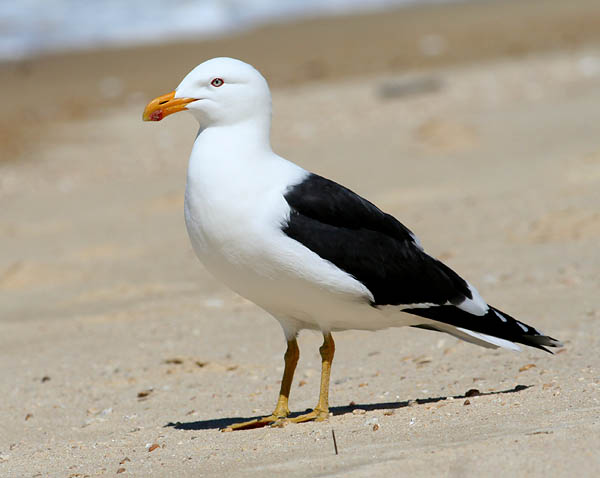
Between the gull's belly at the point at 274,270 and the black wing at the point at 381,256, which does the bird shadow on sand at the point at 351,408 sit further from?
the gull's belly at the point at 274,270

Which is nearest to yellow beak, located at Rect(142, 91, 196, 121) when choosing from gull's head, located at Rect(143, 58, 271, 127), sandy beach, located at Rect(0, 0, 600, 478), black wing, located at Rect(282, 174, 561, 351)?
gull's head, located at Rect(143, 58, 271, 127)

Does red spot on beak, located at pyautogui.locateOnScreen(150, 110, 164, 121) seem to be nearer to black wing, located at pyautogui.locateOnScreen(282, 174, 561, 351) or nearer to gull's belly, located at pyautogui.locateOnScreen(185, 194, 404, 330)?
gull's belly, located at pyautogui.locateOnScreen(185, 194, 404, 330)

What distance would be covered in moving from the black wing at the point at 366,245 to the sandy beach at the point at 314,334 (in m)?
0.55

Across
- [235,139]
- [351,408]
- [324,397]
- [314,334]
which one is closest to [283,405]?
[324,397]

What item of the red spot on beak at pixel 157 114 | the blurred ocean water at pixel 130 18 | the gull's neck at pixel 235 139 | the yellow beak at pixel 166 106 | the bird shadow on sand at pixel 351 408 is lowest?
the bird shadow on sand at pixel 351 408

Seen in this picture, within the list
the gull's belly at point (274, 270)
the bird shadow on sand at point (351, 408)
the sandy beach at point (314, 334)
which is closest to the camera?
the sandy beach at point (314, 334)

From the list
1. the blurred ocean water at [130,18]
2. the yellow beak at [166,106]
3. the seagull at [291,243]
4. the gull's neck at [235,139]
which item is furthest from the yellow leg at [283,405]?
the blurred ocean water at [130,18]

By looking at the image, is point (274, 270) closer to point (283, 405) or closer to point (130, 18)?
point (283, 405)

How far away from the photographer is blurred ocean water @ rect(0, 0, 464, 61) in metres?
27.9

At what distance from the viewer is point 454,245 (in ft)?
31.6

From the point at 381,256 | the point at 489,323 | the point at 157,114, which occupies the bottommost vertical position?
the point at 489,323

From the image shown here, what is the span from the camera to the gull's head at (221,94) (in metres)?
5.06

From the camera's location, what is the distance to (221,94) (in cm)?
506

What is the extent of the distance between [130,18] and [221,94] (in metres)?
25.8
